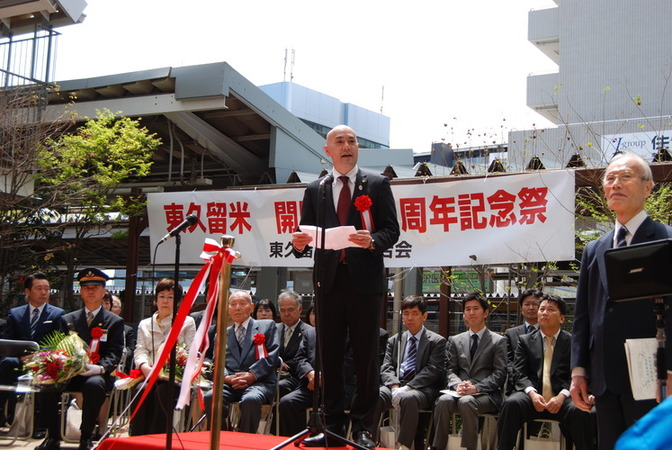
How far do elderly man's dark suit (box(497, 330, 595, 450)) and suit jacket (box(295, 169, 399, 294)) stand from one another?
7.19ft

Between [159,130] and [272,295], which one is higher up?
[159,130]

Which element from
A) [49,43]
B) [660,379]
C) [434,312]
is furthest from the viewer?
[434,312]

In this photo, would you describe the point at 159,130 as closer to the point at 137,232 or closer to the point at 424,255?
the point at 137,232

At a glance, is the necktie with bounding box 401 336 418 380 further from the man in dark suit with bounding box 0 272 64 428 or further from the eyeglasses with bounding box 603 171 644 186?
the eyeglasses with bounding box 603 171 644 186

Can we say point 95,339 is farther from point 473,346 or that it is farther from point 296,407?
point 473,346

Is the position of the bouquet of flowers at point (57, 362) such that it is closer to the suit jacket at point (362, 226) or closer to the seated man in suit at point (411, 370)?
the seated man in suit at point (411, 370)

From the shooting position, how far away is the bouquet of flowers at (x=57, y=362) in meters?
5.29

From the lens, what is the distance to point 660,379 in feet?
8.32

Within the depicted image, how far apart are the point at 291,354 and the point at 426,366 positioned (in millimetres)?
1311

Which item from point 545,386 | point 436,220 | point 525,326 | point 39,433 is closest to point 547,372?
point 545,386

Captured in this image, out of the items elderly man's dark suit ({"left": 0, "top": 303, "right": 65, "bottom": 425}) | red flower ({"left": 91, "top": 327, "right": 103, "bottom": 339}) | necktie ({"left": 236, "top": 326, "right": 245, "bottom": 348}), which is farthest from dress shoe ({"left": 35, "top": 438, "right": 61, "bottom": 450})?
necktie ({"left": 236, "top": 326, "right": 245, "bottom": 348})

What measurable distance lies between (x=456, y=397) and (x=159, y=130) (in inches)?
258

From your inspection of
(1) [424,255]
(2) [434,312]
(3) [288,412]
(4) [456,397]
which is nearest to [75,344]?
(3) [288,412]

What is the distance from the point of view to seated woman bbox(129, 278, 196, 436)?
17.9 ft
